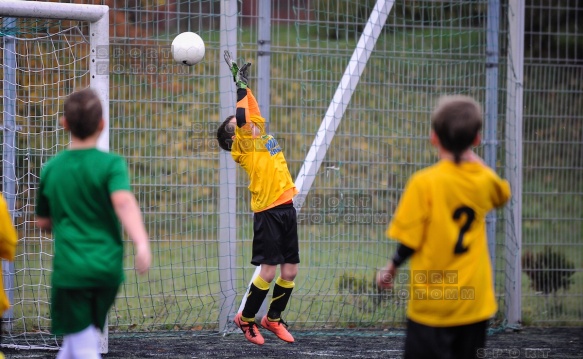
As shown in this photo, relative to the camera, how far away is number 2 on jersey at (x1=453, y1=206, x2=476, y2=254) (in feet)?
11.8

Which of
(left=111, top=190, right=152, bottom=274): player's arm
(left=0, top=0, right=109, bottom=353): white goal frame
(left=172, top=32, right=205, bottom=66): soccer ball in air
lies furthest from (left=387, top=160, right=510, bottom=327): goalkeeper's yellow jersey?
(left=172, top=32, right=205, bottom=66): soccer ball in air

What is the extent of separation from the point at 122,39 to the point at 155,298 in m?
2.23

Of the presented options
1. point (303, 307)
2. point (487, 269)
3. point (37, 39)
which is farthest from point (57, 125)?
point (487, 269)

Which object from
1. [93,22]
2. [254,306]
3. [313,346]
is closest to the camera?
[93,22]

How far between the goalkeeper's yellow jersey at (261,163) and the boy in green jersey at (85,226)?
2.54m

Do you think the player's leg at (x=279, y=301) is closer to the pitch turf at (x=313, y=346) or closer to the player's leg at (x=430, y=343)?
the pitch turf at (x=313, y=346)

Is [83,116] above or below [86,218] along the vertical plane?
above

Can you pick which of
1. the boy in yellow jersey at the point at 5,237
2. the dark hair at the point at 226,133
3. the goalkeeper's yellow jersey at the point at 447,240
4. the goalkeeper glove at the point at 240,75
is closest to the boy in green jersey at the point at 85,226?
the boy in yellow jersey at the point at 5,237

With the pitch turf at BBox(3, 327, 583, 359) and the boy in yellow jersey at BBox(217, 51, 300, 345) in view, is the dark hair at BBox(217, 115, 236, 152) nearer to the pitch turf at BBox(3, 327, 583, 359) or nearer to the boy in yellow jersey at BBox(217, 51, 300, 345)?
the boy in yellow jersey at BBox(217, 51, 300, 345)

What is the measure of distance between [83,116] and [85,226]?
0.48 meters

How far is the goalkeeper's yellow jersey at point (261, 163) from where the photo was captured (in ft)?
20.4

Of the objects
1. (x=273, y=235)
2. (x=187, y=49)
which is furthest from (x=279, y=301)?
(x=187, y=49)

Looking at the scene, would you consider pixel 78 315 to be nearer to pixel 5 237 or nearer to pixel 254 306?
→ pixel 5 237

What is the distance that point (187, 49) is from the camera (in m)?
6.34
